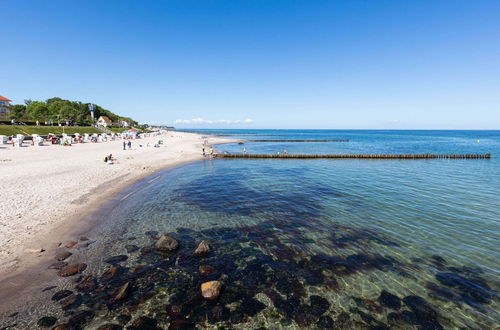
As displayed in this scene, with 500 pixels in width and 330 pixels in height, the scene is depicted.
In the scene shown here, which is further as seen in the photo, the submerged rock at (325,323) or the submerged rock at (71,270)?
the submerged rock at (71,270)

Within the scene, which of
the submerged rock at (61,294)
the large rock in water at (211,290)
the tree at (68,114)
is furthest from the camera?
the tree at (68,114)

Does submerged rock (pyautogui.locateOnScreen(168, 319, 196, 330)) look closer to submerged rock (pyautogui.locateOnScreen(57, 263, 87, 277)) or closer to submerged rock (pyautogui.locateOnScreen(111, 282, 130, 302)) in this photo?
submerged rock (pyautogui.locateOnScreen(111, 282, 130, 302))

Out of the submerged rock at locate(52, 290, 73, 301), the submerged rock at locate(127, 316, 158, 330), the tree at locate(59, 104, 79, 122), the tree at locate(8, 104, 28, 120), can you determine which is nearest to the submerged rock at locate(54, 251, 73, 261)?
the submerged rock at locate(52, 290, 73, 301)

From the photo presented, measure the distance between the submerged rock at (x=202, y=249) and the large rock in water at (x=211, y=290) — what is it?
2570 millimetres

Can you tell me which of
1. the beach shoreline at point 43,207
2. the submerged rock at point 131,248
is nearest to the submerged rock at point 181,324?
the submerged rock at point 131,248

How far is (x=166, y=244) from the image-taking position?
430 inches

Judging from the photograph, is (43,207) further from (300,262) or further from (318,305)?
(318,305)

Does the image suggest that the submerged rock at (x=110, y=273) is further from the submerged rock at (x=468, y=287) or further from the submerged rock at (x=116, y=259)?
the submerged rock at (x=468, y=287)

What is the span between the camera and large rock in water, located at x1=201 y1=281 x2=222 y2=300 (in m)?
7.78

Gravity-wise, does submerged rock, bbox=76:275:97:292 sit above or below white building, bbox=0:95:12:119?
below

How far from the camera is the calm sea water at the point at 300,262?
23.3 ft

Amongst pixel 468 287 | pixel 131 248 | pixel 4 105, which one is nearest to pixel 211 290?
pixel 131 248

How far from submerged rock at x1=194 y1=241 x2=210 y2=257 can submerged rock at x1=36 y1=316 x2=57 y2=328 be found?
529 cm

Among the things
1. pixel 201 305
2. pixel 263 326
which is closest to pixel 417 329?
pixel 263 326
